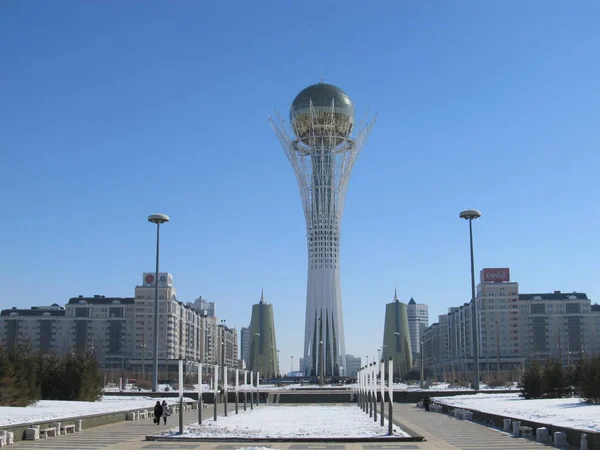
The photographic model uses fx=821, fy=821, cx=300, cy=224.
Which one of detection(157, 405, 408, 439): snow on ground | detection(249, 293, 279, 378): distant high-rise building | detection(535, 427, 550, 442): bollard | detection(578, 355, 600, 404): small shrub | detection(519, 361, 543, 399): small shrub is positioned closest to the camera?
detection(535, 427, 550, 442): bollard

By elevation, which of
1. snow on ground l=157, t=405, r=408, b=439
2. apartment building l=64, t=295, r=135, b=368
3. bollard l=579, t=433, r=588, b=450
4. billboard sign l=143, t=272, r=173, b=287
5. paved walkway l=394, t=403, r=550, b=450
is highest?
billboard sign l=143, t=272, r=173, b=287

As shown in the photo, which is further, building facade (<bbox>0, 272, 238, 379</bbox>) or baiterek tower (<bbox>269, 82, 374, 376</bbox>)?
building facade (<bbox>0, 272, 238, 379</bbox>)

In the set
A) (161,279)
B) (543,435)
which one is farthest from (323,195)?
(543,435)

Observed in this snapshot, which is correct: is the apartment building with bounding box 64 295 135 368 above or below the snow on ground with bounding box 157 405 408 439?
above

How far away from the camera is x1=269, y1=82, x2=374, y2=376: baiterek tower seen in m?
94.8

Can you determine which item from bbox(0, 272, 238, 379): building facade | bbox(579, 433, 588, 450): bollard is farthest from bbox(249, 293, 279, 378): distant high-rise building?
bbox(579, 433, 588, 450): bollard

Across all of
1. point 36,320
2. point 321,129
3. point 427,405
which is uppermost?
point 321,129

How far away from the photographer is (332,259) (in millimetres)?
97750

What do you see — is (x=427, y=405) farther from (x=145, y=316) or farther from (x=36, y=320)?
Result: (x=36, y=320)

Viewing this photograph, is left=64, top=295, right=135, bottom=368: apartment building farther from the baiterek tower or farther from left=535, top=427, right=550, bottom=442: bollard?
left=535, top=427, right=550, bottom=442: bollard

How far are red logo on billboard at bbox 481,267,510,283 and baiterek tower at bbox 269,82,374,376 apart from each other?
54870 mm

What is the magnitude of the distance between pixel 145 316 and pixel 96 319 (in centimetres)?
1028

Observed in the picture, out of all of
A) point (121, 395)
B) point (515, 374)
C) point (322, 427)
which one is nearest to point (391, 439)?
point (322, 427)

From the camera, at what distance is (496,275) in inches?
5901
